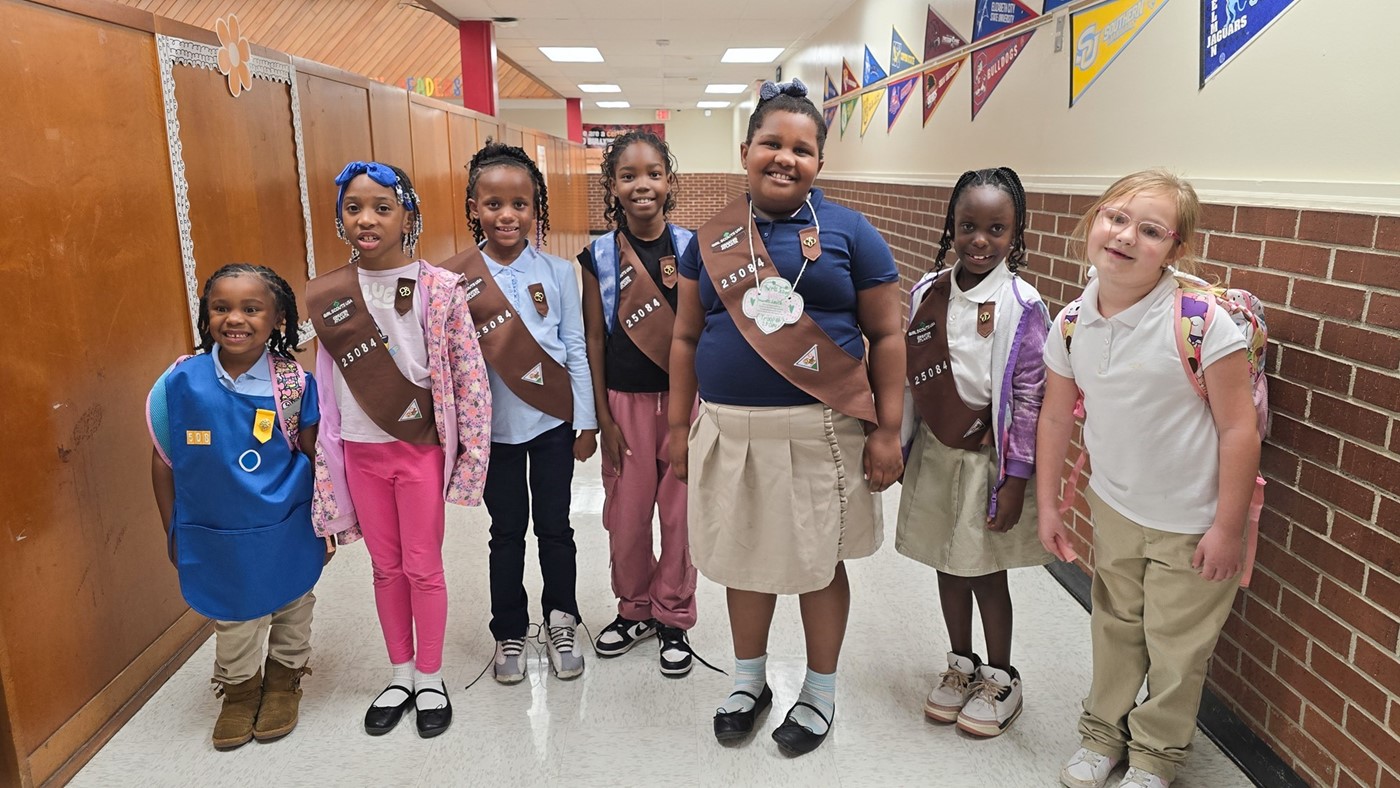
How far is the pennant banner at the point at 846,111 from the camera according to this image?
7795 mm

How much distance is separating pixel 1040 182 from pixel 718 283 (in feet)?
6.60

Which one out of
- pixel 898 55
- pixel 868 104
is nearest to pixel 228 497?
pixel 898 55

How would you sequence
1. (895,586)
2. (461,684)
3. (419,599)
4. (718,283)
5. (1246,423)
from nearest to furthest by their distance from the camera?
(1246,423) → (718,283) → (419,599) → (461,684) → (895,586)

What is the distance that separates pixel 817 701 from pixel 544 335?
1.14 metres

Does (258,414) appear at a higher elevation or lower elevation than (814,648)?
higher

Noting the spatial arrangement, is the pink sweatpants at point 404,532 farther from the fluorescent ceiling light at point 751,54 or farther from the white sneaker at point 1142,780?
A: the fluorescent ceiling light at point 751,54

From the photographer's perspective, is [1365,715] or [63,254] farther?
[63,254]

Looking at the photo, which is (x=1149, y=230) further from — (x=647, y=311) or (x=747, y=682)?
(x=747, y=682)

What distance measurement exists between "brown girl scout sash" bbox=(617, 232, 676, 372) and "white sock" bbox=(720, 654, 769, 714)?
763mm

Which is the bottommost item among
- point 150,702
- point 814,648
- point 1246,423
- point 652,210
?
point 150,702

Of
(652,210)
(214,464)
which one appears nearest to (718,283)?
(652,210)

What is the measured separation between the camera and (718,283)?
1831 mm

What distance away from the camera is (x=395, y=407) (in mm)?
2027

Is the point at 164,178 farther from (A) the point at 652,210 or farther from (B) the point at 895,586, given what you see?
(B) the point at 895,586
